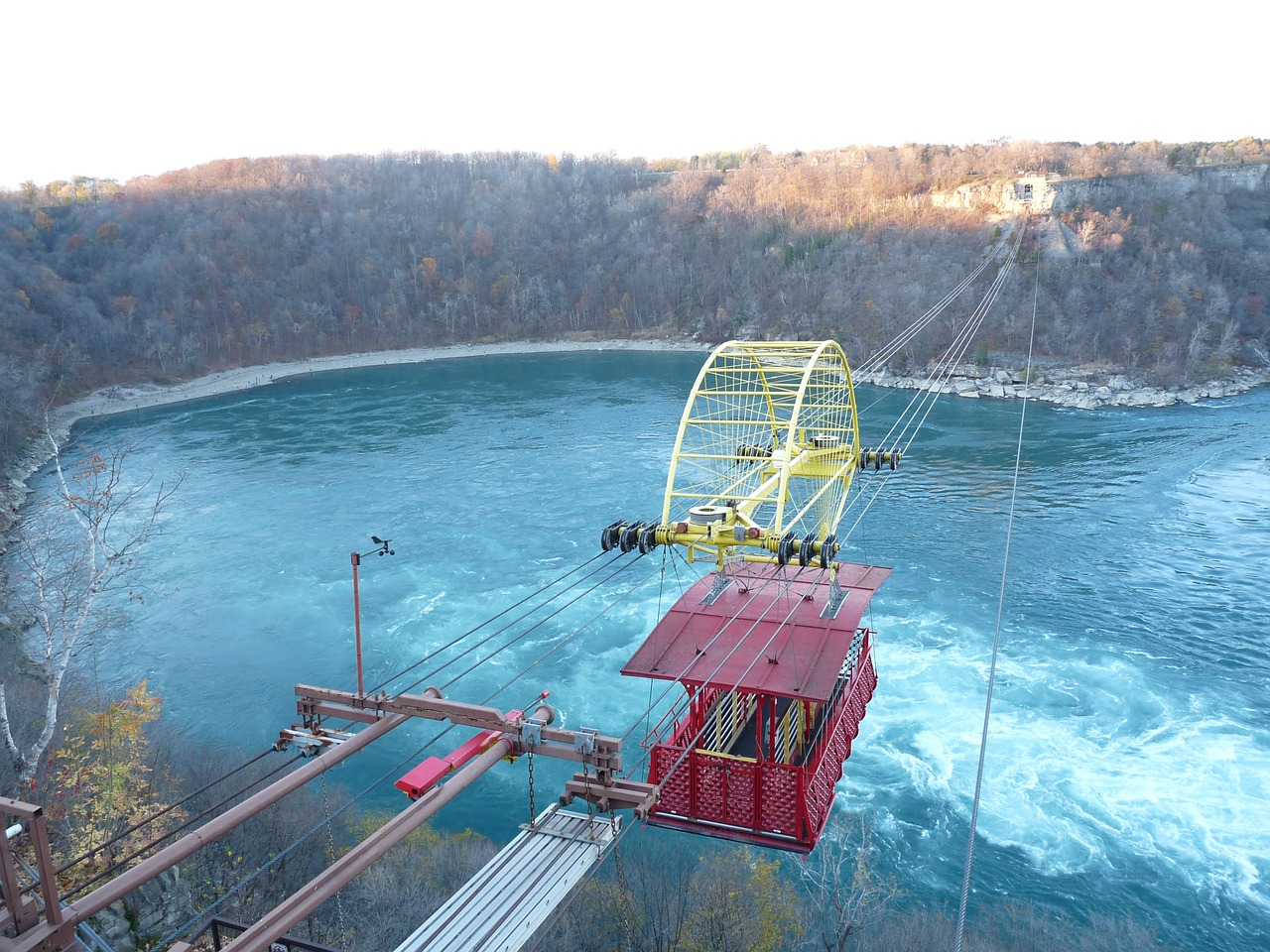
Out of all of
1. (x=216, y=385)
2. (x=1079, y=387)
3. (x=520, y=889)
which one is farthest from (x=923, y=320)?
(x=520, y=889)

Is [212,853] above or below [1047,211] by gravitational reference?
below

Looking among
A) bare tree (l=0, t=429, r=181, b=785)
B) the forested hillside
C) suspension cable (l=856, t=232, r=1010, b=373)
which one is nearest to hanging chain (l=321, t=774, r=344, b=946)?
bare tree (l=0, t=429, r=181, b=785)

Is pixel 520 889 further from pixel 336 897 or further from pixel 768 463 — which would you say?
pixel 768 463

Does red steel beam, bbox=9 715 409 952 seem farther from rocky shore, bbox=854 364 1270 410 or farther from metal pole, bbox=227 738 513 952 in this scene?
rocky shore, bbox=854 364 1270 410

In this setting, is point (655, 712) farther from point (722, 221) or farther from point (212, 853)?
point (722, 221)

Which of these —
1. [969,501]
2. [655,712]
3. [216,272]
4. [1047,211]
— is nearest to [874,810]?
[655,712]
